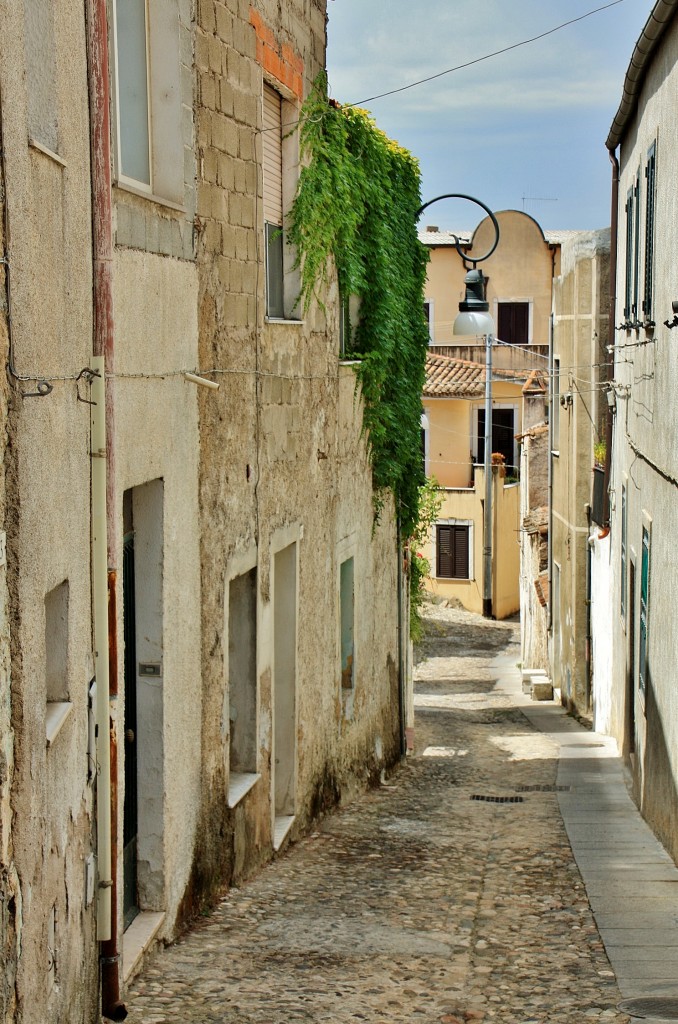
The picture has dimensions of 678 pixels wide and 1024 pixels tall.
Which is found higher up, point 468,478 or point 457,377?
point 457,377

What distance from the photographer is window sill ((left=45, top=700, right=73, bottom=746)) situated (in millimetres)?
4227

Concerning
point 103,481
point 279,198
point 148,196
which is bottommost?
point 103,481

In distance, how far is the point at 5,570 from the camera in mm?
3703

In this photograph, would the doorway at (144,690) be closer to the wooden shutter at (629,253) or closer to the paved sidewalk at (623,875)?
the paved sidewalk at (623,875)

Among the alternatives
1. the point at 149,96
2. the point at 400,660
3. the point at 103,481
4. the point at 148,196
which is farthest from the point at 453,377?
the point at 103,481

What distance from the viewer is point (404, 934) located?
7.06m

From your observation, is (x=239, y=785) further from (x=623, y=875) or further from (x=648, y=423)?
(x=648, y=423)

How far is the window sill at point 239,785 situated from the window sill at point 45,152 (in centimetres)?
457

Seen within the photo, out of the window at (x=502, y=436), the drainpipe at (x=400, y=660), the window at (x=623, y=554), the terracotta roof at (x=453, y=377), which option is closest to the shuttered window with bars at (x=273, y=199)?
the drainpipe at (x=400, y=660)

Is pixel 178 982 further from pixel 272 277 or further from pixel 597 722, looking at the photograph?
pixel 597 722

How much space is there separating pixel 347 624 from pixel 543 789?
265cm

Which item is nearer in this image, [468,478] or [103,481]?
[103,481]

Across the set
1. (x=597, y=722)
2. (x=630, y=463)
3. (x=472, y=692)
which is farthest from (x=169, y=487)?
(x=472, y=692)

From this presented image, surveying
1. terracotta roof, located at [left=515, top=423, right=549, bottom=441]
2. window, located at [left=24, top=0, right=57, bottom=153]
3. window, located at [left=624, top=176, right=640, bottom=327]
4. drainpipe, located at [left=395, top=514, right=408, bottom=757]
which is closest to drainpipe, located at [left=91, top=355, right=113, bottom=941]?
window, located at [left=24, top=0, right=57, bottom=153]
